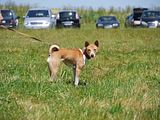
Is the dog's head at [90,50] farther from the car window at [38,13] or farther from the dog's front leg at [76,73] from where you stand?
the car window at [38,13]

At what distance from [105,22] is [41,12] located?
6.35m

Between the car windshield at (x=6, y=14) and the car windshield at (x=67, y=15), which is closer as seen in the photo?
the car windshield at (x=6, y=14)

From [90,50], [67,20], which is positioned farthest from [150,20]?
[90,50]

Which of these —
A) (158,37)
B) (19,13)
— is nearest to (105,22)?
(158,37)

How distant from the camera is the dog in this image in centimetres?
853

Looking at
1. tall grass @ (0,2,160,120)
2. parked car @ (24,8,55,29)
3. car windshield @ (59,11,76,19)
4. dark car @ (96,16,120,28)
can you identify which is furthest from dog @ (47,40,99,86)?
dark car @ (96,16,120,28)

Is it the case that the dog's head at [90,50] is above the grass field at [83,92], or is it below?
above

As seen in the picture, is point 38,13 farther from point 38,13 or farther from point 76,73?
point 76,73

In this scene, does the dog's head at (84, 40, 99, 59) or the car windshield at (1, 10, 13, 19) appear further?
the car windshield at (1, 10, 13, 19)

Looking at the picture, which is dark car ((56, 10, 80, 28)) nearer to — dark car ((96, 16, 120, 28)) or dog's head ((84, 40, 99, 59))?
dark car ((96, 16, 120, 28))

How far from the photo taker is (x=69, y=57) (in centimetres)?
865

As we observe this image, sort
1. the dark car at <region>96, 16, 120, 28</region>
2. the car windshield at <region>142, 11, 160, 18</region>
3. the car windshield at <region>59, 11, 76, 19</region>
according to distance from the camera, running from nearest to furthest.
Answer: the car windshield at <region>142, 11, 160, 18</region> < the car windshield at <region>59, 11, 76, 19</region> < the dark car at <region>96, 16, 120, 28</region>

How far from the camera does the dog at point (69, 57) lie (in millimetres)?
8531

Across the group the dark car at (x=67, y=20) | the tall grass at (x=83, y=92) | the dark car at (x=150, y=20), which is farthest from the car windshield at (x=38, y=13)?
the tall grass at (x=83, y=92)
